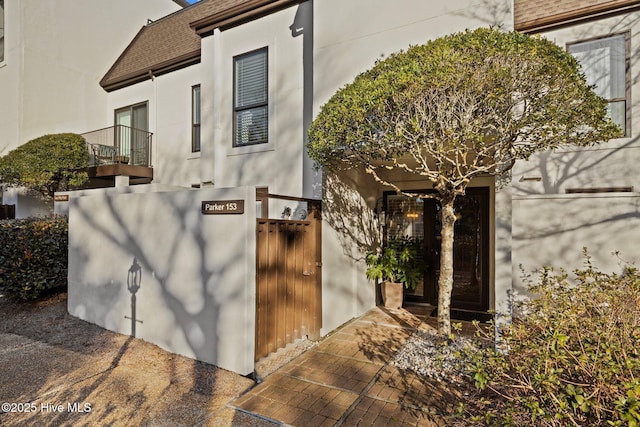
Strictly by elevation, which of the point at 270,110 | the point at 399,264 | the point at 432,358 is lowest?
the point at 432,358

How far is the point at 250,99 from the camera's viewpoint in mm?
7352

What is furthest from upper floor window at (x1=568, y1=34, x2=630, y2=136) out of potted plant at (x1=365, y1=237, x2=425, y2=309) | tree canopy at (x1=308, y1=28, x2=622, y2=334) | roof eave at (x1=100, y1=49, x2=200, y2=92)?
roof eave at (x1=100, y1=49, x2=200, y2=92)

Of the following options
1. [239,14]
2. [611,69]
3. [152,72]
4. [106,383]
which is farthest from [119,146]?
[611,69]

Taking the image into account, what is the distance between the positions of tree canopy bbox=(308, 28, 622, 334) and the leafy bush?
185cm

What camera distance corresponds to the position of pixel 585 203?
5527 millimetres

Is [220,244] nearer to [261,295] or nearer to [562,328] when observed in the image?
[261,295]

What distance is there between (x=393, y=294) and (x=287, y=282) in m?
3.15

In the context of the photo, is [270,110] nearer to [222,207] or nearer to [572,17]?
[222,207]

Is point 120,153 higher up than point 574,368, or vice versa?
point 120,153

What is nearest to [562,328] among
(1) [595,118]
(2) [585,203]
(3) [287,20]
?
(1) [595,118]

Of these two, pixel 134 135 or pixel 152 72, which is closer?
pixel 152 72

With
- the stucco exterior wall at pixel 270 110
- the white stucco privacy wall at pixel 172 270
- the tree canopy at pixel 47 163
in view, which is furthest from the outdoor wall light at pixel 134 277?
the tree canopy at pixel 47 163

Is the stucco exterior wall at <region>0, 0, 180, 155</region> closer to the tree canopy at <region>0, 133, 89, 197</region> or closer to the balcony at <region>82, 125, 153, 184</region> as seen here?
the balcony at <region>82, 125, 153, 184</region>

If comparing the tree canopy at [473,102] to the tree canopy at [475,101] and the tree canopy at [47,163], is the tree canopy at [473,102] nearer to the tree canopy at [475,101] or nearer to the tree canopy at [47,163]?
the tree canopy at [475,101]
